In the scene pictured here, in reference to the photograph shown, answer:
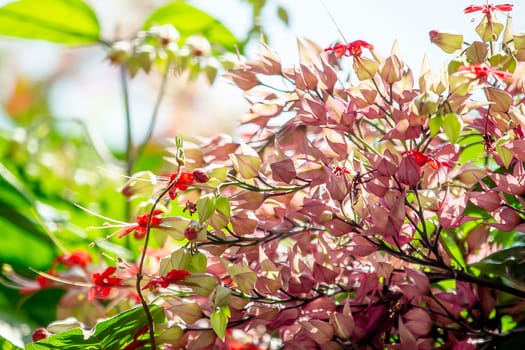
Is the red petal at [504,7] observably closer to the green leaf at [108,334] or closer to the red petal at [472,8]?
the red petal at [472,8]

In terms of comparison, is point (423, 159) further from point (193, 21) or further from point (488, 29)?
point (193, 21)

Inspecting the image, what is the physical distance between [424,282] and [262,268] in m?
0.08

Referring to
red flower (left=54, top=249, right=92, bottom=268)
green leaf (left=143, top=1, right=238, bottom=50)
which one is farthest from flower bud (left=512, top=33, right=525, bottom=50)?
green leaf (left=143, top=1, right=238, bottom=50)

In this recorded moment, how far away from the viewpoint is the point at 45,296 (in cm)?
64

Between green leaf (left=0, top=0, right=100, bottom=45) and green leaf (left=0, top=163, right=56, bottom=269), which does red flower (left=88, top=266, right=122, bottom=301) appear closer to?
green leaf (left=0, top=163, right=56, bottom=269)

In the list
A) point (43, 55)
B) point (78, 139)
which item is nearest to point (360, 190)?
point (78, 139)

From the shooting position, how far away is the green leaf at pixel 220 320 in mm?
376

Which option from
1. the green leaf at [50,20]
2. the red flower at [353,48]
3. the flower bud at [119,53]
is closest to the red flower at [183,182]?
the red flower at [353,48]

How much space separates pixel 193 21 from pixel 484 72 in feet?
1.65

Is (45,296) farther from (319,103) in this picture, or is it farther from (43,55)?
(43,55)

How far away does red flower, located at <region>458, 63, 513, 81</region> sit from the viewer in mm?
368

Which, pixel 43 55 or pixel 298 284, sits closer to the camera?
pixel 298 284

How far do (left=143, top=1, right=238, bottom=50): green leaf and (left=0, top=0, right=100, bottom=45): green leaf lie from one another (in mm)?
58

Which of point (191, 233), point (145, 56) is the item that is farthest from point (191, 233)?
point (145, 56)
